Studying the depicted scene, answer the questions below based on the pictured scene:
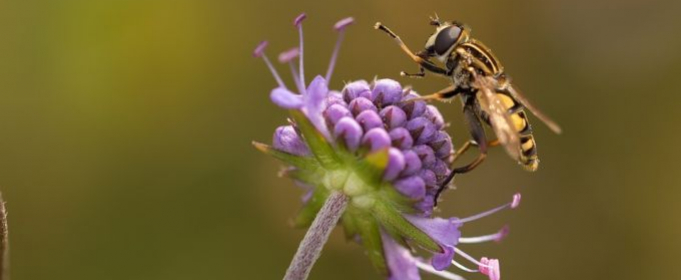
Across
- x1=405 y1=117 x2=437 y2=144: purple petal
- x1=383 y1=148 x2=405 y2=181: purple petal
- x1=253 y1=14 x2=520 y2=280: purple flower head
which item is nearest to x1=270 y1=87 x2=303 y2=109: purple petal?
x1=253 y1=14 x2=520 y2=280: purple flower head

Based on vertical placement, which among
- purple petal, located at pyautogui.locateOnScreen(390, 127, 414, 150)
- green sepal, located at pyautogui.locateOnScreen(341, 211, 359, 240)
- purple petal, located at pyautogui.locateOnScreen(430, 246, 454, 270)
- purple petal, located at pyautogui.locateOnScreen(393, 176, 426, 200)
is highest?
purple petal, located at pyautogui.locateOnScreen(390, 127, 414, 150)

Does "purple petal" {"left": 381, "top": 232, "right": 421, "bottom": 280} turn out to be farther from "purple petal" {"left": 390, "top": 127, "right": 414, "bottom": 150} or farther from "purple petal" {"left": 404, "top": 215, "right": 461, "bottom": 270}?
"purple petal" {"left": 390, "top": 127, "right": 414, "bottom": 150}

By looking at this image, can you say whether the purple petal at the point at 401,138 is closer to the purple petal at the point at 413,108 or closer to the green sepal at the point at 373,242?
the purple petal at the point at 413,108

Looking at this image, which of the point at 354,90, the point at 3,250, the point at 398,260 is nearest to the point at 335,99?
the point at 354,90

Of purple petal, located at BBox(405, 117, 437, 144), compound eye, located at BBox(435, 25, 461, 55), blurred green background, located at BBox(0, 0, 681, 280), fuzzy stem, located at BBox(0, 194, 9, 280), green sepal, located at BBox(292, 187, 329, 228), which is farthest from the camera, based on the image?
blurred green background, located at BBox(0, 0, 681, 280)

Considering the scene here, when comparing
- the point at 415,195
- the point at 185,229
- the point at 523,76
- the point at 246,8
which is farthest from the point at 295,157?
the point at 523,76

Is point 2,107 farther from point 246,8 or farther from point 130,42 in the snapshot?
point 246,8

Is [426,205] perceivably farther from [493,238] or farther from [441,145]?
[493,238]

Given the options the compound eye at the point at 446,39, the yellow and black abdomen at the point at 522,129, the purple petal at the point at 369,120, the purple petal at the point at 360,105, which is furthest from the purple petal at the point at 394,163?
the compound eye at the point at 446,39
